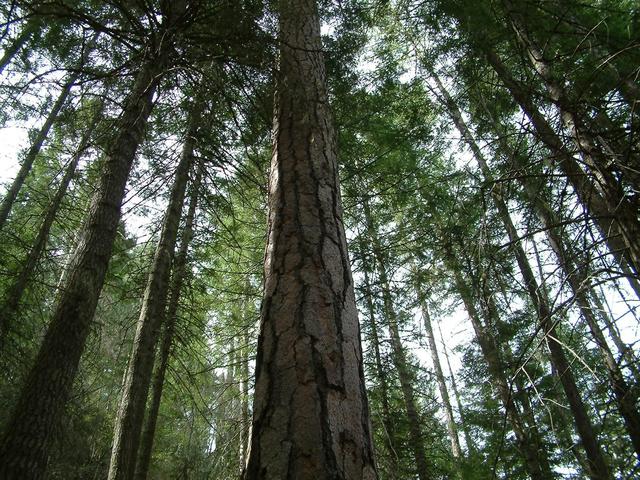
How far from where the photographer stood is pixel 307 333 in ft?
5.36

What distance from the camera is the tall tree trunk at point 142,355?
499 centimetres

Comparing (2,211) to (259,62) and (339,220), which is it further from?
(339,220)

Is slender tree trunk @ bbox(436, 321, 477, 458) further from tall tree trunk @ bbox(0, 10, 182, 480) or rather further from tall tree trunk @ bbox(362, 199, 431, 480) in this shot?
tall tree trunk @ bbox(0, 10, 182, 480)

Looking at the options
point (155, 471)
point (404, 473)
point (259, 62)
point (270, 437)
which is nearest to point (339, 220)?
point (270, 437)

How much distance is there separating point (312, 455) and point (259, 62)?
336 cm

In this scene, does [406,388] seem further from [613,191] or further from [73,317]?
[613,191]

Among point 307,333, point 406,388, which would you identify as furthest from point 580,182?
point 406,388

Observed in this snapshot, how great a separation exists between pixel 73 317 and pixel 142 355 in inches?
94.5

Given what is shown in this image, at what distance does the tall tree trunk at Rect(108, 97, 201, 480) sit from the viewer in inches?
196

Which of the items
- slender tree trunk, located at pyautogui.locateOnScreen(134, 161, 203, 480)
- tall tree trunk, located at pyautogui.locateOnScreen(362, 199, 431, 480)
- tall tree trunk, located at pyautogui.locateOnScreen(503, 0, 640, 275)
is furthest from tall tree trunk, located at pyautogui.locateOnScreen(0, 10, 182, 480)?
tall tree trunk, located at pyautogui.locateOnScreen(362, 199, 431, 480)

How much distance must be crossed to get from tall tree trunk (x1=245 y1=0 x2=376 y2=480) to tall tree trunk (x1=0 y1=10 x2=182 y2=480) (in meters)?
1.95

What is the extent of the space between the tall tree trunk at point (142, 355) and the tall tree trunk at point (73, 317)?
Answer: 2.37 feet

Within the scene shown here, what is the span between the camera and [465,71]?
16.7 feet

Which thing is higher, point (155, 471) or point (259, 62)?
point (259, 62)
